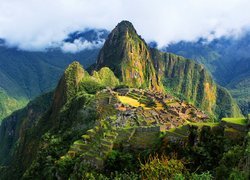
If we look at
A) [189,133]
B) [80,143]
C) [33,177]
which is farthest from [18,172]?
[189,133]

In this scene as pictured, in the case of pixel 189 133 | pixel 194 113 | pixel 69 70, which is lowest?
pixel 189 133

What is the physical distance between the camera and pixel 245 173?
3853cm

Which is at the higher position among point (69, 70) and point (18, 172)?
point (69, 70)

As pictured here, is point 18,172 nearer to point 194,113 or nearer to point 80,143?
point 194,113

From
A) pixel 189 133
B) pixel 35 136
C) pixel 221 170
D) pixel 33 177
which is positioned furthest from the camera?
pixel 35 136

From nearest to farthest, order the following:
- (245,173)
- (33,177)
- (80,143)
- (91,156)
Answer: (245,173) < (91,156) < (80,143) < (33,177)

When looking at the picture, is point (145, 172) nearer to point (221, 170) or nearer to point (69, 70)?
point (221, 170)

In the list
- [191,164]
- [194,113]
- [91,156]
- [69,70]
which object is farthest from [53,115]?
[191,164]

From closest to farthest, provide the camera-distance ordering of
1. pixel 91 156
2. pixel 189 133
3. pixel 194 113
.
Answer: pixel 189 133 → pixel 91 156 → pixel 194 113

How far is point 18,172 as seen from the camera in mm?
127062

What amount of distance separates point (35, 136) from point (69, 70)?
29.8 meters

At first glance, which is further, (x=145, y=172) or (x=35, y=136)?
(x=35, y=136)

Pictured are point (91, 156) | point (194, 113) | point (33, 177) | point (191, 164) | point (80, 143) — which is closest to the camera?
point (191, 164)

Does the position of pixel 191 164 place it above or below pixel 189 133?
below
